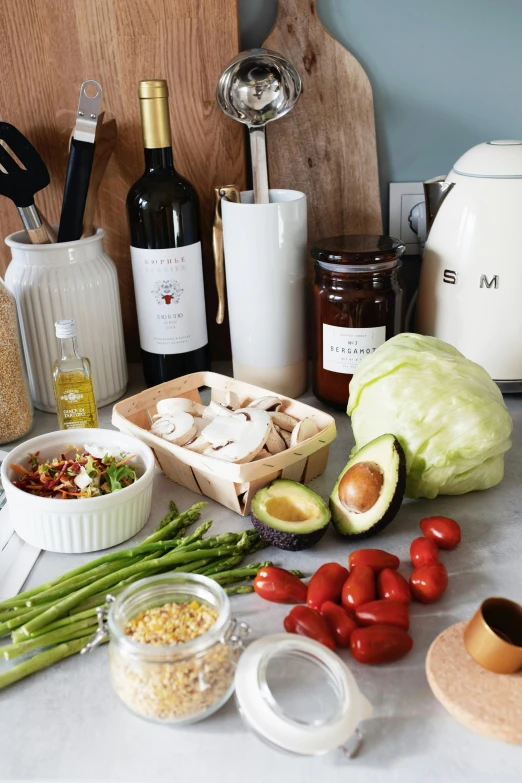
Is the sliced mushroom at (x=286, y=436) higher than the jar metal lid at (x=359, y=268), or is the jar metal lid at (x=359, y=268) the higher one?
the jar metal lid at (x=359, y=268)

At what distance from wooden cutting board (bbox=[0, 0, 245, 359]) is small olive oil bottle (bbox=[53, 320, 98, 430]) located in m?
0.33

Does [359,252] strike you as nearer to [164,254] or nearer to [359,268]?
[359,268]

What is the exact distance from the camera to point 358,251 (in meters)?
1.09

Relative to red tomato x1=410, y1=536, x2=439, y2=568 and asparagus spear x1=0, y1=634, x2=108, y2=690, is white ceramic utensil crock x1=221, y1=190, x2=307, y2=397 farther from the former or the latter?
asparagus spear x1=0, y1=634, x2=108, y2=690

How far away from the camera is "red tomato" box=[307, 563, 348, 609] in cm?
78

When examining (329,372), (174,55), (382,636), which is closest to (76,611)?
(382,636)

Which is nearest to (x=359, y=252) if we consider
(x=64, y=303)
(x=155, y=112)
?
(x=155, y=112)

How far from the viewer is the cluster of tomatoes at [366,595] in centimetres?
71

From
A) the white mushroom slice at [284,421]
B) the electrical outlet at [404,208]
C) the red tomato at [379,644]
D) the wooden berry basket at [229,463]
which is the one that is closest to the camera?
the red tomato at [379,644]

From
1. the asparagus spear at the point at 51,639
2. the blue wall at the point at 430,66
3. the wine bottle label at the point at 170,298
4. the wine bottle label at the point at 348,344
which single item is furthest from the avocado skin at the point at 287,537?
the blue wall at the point at 430,66

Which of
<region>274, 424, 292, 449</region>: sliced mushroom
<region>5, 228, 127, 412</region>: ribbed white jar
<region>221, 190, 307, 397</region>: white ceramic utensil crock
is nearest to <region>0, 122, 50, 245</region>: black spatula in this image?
<region>5, 228, 127, 412</region>: ribbed white jar

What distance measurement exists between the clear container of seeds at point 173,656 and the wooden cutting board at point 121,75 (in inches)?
31.8

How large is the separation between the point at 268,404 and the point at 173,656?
1.57ft

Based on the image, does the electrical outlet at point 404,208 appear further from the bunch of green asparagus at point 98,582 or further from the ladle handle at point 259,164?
the bunch of green asparagus at point 98,582
